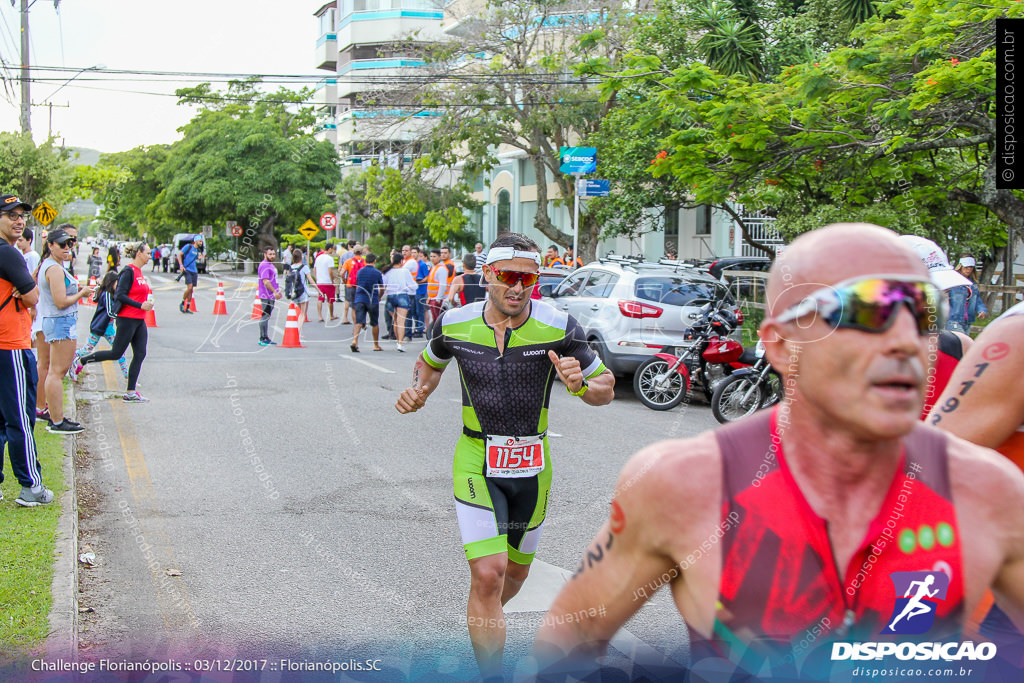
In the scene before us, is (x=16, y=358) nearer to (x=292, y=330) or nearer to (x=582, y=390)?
(x=582, y=390)

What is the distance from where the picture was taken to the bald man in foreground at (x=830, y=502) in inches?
55.3

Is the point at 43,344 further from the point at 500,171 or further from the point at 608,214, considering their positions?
the point at 500,171

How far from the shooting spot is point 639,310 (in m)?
13.4

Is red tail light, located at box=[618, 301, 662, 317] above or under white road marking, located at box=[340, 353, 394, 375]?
above

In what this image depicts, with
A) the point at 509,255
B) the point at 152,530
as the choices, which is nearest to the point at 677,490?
the point at 509,255

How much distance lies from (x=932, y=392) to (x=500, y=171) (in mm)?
42365

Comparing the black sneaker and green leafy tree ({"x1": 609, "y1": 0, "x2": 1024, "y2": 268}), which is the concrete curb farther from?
green leafy tree ({"x1": 609, "y1": 0, "x2": 1024, "y2": 268})

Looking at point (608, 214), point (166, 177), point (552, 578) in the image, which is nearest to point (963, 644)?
point (552, 578)

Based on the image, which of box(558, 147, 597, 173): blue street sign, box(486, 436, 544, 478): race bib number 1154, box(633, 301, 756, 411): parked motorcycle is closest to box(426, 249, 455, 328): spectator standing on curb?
box(558, 147, 597, 173): blue street sign

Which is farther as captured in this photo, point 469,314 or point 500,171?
point 500,171

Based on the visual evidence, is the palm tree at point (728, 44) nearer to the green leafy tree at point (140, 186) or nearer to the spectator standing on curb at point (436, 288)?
the spectator standing on curb at point (436, 288)

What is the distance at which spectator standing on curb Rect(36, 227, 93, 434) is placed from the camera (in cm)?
891

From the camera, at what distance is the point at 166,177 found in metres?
61.2

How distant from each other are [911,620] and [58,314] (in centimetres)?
919
